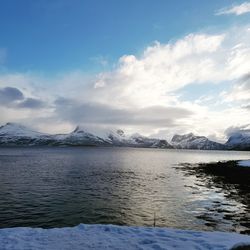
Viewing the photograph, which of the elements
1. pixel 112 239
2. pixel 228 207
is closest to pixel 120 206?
pixel 228 207

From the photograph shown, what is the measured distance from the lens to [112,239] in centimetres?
1462

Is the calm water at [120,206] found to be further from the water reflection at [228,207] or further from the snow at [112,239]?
the snow at [112,239]

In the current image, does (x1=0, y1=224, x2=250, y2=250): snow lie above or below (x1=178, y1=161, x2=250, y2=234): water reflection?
above

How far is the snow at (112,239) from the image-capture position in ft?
44.2

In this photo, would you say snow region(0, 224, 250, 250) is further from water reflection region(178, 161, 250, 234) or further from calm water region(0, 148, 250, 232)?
water reflection region(178, 161, 250, 234)

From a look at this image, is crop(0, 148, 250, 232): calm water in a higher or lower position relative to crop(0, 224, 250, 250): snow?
lower

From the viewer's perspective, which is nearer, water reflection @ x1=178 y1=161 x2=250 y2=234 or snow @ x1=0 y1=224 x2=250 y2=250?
snow @ x1=0 y1=224 x2=250 y2=250

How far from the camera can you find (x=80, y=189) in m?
42.9

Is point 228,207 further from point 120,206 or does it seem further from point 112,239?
point 112,239

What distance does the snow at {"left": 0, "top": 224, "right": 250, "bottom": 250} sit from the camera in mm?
13461

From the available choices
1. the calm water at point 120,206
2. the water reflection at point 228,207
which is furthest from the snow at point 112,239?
the water reflection at point 228,207

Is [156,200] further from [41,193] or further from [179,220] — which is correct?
[41,193]

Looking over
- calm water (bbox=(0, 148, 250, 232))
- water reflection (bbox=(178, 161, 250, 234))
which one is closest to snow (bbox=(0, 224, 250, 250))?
calm water (bbox=(0, 148, 250, 232))

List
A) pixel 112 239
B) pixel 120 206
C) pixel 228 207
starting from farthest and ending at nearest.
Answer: pixel 228 207 → pixel 120 206 → pixel 112 239
